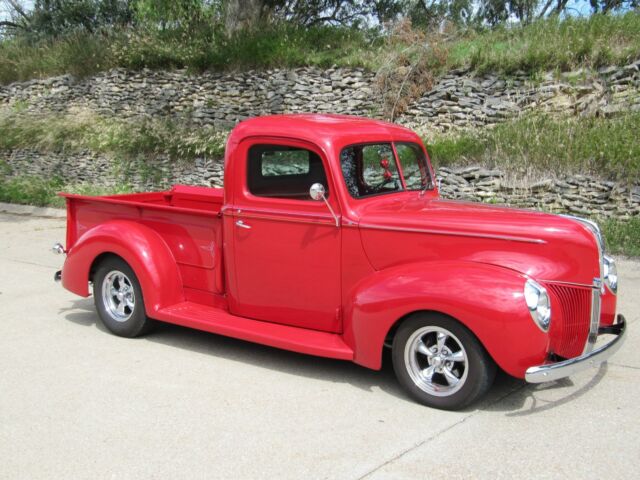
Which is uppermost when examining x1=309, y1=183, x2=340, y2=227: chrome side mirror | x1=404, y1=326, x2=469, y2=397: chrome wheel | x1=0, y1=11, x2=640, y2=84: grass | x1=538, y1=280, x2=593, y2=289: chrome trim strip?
x1=0, y1=11, x2=640, y2=84: grass

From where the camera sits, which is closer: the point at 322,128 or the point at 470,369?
the point at 470,369

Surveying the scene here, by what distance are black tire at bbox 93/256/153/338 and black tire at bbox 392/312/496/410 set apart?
7.65 feet

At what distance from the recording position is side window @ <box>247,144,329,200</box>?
16.0 ft

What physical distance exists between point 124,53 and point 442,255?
584 inches

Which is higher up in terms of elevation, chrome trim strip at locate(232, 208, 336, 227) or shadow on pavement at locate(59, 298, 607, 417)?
chrome trim strip at locate(232, 208, 336, 227)

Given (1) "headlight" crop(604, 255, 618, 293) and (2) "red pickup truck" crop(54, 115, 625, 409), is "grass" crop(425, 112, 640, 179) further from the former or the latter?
(1) "headlight" crop(604, 255, 618, 293)

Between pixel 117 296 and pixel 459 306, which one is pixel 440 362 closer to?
pixel 459 306

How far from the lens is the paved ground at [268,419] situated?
351cm

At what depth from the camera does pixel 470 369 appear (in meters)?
3.99

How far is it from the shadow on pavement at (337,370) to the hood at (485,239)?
83 centimetres

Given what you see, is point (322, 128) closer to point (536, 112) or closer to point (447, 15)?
point (536, 112)

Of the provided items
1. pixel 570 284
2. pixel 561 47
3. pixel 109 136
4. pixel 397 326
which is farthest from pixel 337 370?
pixel 109 136

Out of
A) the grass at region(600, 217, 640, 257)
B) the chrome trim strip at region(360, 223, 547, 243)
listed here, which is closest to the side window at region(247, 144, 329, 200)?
the chrome trim strip at region(360, 223, 547, 243)

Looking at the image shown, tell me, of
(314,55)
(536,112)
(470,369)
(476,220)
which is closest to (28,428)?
(470,369)
